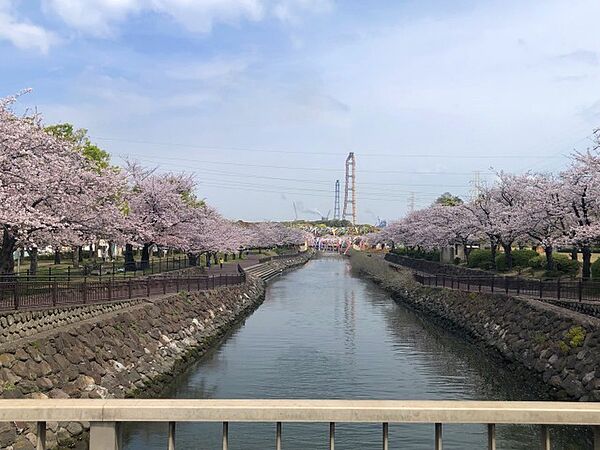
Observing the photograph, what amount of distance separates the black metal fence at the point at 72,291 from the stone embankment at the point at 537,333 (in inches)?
655

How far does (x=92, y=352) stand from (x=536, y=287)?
2047 cm

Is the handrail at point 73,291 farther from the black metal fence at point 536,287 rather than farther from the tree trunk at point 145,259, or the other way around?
the black metal fence at point 536,287

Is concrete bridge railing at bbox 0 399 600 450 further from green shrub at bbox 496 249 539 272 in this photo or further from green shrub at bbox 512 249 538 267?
green shrub at bbox 512 249 538 267

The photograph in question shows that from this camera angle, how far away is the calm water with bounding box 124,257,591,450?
1480 centimetres

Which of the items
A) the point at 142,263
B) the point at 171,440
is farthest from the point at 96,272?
the point at 171,440

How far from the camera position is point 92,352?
57.3ft

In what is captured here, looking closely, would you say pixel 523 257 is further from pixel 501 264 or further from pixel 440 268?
pixel 440 268

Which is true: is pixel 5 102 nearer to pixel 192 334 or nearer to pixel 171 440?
pixel 192 334

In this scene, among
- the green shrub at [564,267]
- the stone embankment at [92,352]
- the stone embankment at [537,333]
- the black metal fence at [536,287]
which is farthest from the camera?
the green shrub at [564,267]

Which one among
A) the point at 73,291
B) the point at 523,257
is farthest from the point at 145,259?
the point at 523,257

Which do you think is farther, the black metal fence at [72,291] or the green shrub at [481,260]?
the green shrub at [481,260]

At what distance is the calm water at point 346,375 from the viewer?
1480 centimetres

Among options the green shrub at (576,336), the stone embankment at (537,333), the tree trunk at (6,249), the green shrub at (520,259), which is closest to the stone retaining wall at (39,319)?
the tree trunk at (6,249)

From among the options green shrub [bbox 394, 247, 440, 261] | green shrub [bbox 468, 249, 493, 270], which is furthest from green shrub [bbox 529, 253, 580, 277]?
green shrub [bbox 394, 247, 440, 261]
